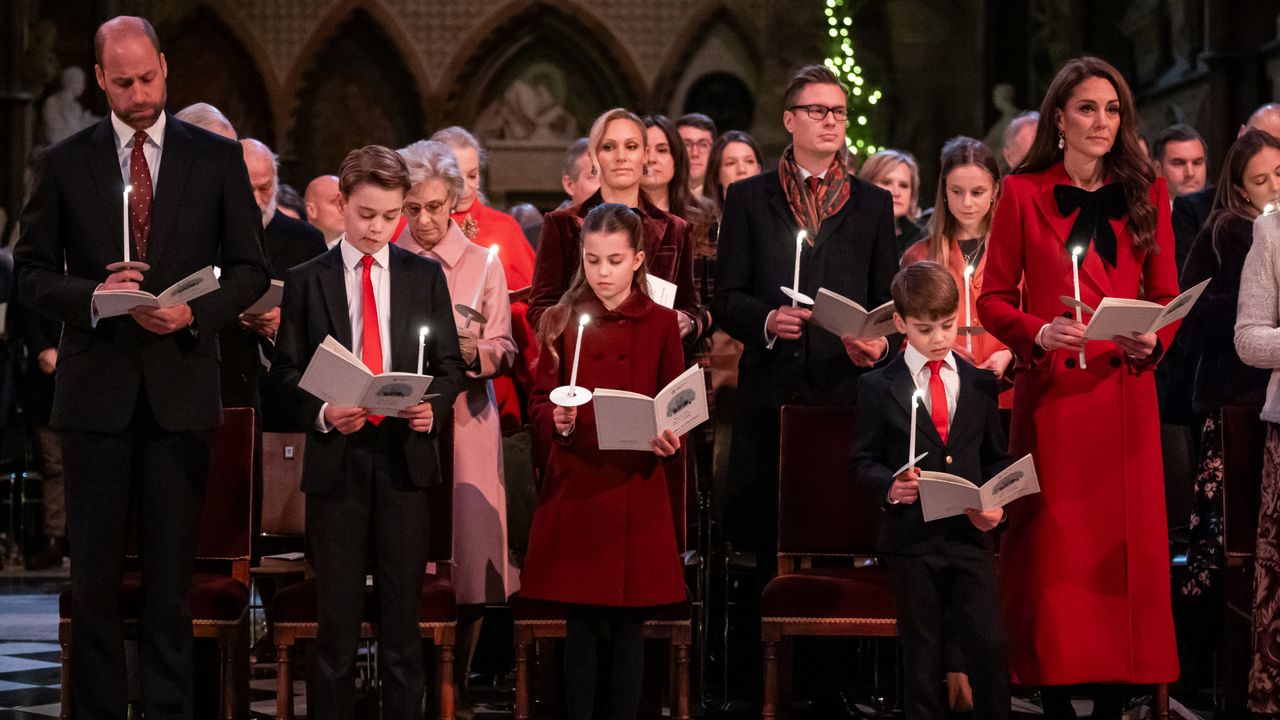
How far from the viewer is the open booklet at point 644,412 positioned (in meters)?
3.52

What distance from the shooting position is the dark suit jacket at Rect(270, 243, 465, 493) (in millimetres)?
3717

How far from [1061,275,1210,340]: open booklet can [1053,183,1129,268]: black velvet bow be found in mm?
341

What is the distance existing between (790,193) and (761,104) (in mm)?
7724

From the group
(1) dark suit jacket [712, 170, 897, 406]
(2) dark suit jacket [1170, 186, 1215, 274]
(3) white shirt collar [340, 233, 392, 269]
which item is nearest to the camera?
(3) white shirt collar [340, 233, 392, 269]

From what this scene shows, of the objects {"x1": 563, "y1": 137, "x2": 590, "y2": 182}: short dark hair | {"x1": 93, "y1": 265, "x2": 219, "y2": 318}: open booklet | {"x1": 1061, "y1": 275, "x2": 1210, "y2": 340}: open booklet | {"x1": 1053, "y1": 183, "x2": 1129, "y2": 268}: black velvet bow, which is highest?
{"x1": 563, "y1": 137, "x2": 590, "y2": 182}: short dark hair

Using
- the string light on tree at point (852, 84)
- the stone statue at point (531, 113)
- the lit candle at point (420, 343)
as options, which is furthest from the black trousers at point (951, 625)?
the stone statue at point (531, 113)

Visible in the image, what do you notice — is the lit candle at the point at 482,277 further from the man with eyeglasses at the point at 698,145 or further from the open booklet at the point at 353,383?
the man with eyeglasses at the point at 698,145

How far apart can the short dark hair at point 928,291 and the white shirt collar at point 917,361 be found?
0.12 metres

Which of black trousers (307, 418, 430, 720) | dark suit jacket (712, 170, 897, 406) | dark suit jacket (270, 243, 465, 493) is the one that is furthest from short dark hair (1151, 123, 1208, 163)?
black trousers (307, 418, 430, 720)

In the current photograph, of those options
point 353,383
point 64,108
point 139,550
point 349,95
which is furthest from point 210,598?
point 349,95

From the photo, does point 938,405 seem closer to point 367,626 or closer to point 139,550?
point 367,626

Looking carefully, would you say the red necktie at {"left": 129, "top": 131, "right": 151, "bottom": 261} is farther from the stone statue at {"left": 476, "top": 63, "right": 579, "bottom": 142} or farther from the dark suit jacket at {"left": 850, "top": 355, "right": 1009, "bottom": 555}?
the stone statue at {"left": 476, "top": 63, "right": 579, "bottom": 142}

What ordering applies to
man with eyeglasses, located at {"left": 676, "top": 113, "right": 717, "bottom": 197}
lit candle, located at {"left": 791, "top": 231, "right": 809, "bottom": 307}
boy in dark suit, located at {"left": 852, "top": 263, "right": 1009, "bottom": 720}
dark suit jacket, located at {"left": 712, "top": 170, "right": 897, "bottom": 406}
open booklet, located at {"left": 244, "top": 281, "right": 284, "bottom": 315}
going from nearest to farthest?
1. boy in dark suit, located at {"left": 852, "top": 263, "right": 1009, "bottom": 720}
2. lit candle, located at {"left": 791, "top": 231, "right": 809, "bottom": 307}
3. dark suit jacket, located at {"left": 712, "top": 170, "right": 897, "bottom": 406}
4. open booklet, located at {"left": 244, "top": 281, "right": 284, "bottom": 315}
5. man with eyeglasses, located at {"left": 676, "top": 113, "right": 717, "bottom": 197}

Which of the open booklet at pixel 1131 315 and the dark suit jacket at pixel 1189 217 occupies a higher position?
the dark suit jacket at pixel 1189 217
